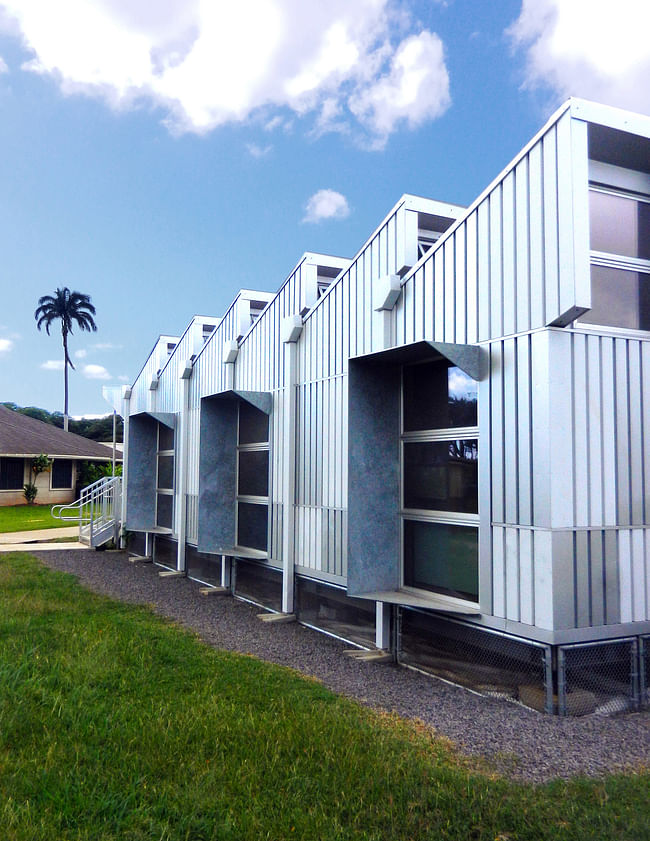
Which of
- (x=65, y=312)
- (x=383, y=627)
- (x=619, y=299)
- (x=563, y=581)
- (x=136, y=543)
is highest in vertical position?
(x=65, y=312)

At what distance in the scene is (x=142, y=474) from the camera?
48.3 feet

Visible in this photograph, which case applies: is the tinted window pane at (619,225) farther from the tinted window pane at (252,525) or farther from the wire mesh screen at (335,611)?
the tinted window pane at (252,525)

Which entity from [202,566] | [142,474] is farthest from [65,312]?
[202,566]

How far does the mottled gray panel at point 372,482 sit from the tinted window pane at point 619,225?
7.87ft

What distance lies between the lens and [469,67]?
37.0 feet

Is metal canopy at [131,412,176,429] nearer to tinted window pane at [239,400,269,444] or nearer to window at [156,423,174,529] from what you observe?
window at [156,423,174,529]

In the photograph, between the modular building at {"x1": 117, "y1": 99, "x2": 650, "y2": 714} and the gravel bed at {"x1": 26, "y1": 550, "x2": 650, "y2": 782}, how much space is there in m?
0.26

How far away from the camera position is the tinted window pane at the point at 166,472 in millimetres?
13805

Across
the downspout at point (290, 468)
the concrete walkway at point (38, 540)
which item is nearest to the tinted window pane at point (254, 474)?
the downspout at point (290, 468)

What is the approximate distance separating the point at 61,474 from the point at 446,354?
29963 mm

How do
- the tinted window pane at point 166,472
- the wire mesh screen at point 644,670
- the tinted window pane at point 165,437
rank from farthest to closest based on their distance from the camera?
the tinted window pane at point 165,437 → the tinted window pane at point 166,472 → the wire mesh screen at point 644,670

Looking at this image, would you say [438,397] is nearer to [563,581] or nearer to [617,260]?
[617,260]

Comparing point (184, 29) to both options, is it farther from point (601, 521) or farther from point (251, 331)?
point (601, 521)

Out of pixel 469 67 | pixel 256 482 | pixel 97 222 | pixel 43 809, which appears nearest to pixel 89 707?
pixel 43 809
